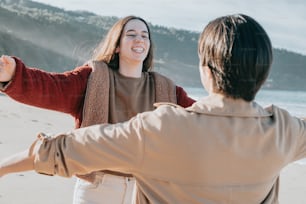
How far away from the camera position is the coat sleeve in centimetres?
128

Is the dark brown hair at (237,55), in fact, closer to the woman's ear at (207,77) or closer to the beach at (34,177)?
the woman's ear at (207,77)

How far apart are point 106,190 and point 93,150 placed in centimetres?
112

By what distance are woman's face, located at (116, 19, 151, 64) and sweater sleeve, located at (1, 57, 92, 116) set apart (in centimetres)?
24

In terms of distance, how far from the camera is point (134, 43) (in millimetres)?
2697

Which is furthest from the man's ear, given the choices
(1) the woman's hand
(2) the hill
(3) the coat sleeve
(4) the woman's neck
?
(2) the hill

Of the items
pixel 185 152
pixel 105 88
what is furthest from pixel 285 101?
pixel 185 152

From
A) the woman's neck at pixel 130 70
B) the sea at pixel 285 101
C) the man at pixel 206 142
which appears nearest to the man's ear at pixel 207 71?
the man at pixel 206 142

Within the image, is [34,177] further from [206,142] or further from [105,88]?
[206,142]

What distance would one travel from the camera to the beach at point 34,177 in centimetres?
459

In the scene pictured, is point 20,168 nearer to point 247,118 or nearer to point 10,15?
point 247,118

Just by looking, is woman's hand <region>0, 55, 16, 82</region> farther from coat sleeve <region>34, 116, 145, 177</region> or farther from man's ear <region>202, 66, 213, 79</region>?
man's ear <region>202, 66, 213, 79</region>

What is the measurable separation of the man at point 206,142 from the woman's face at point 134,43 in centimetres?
131

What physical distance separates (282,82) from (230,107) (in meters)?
58.4

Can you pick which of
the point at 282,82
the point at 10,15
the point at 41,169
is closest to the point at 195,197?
the point at 41,169
